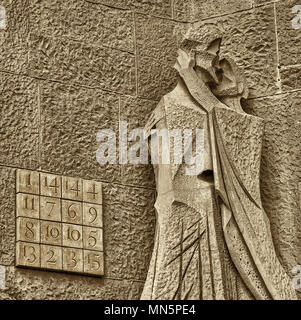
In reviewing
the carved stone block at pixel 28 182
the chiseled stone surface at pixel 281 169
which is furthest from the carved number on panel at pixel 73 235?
the chiseled stone surface at pixel 281 169

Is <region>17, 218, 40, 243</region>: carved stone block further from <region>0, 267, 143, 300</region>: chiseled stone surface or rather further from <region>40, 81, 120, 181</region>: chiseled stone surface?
<region>40, 81, 120, 181</region>: chiseled stone surface

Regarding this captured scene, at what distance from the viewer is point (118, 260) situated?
248 inches

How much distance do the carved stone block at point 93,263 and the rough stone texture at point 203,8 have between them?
1.31 meters

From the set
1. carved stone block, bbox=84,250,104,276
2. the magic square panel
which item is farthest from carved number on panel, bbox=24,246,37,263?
carved stone block, bbox=84,250,104,276

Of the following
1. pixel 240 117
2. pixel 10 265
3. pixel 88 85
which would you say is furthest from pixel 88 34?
pixel 10 265

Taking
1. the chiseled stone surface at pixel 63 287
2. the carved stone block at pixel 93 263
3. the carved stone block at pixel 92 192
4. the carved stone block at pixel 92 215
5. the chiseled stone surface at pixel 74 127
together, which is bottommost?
the chiseled stone surface at pixel 63 287

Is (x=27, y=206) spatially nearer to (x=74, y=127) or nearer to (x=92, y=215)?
(x=92, y=215)

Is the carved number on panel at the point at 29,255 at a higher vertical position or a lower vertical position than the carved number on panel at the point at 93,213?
lower

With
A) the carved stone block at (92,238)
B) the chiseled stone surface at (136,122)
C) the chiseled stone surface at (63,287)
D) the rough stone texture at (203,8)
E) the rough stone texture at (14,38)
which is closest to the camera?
the chiseled stone surface at (63,287)

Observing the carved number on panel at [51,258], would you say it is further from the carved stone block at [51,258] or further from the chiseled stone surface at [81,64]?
the chiseled stone surface at [81,64]

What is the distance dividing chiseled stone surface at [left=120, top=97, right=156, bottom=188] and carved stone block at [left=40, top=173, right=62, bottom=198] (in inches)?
13.4

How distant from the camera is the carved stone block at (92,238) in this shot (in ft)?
20.5

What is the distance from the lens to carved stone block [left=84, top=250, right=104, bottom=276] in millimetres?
6199

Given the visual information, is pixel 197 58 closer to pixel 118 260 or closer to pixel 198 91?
pixel 198 91
